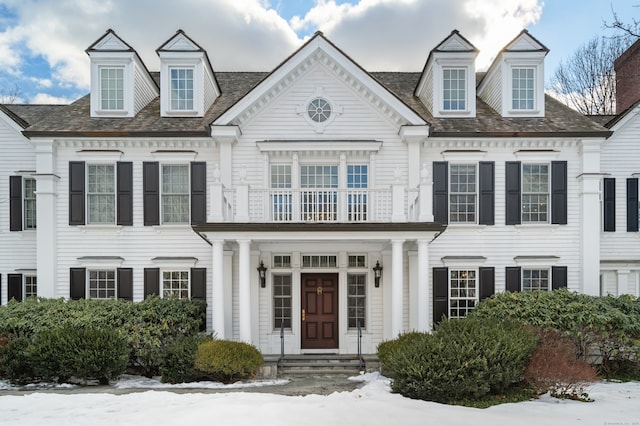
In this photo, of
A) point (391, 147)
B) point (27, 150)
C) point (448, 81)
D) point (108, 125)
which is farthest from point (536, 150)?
point (27, 150)

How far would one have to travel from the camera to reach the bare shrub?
9039mm

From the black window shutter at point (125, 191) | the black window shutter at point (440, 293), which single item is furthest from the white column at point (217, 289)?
the black window shutter at point (440, 293)

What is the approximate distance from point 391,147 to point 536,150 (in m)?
4.56

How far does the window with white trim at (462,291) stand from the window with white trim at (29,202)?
44.6 feet

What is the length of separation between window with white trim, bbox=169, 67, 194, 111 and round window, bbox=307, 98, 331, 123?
4078mm

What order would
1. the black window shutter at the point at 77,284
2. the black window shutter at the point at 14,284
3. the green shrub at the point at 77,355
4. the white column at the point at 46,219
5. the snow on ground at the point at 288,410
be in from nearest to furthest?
the snow on ground at the point at 288,410 → the green shrub at the point at 77,355 → the white column at the point at 46,219 → the black window shutter at the point at 77,284 → the black window shutter at the point at 14,284

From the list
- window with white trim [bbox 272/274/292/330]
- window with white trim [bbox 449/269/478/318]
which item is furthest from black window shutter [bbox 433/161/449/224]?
window with white trim [bbox 272/274/292/330]

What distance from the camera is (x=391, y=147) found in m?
14.4

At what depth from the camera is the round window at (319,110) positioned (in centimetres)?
1435

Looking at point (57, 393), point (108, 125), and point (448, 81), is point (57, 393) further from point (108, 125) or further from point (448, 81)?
point (448, 81)

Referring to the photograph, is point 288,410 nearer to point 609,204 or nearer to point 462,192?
point 462,192

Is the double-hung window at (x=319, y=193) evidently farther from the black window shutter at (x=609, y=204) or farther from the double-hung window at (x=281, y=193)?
the black window shutter at (x=609, y=204)

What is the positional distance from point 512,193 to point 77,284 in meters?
13.9

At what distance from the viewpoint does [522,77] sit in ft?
49.8
